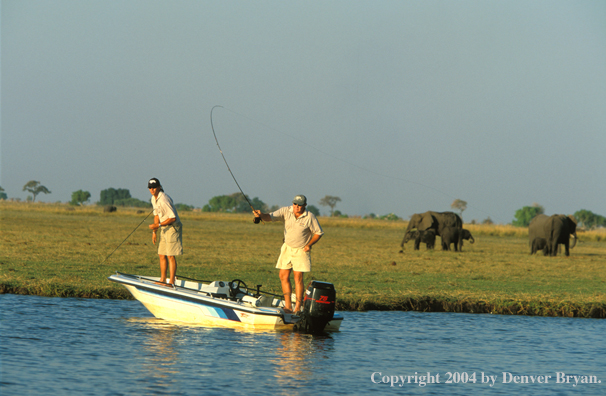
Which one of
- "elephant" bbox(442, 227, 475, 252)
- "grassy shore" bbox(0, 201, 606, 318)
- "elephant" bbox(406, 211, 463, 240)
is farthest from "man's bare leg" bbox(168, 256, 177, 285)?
"elephant" bbox(406, 211, 463, 240)

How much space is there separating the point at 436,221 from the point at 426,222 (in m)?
0.56

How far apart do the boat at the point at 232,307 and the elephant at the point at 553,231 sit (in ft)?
83.4

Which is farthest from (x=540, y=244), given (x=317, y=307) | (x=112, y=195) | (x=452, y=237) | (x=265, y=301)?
(x=112, y=195)

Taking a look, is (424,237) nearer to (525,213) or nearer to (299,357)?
(299,357)

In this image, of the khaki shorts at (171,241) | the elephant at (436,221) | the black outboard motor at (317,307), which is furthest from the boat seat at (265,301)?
the elephant at (436,221)

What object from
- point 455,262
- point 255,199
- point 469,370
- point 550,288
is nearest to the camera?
point 469,370

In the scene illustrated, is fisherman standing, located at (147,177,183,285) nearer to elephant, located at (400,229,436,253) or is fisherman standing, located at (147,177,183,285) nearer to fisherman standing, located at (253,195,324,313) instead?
fisherman standing, located at (253,195,324,313)

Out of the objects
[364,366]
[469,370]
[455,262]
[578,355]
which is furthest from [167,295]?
[455,262]

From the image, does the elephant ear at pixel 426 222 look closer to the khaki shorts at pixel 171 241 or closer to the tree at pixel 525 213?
the khaki shorts at pixel 171 241

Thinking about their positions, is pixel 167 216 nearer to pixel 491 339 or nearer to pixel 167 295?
pixel 167 295

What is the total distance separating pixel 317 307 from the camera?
11.7 metres

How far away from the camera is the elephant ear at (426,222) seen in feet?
130

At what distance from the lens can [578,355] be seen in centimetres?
1145

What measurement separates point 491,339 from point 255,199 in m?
151
